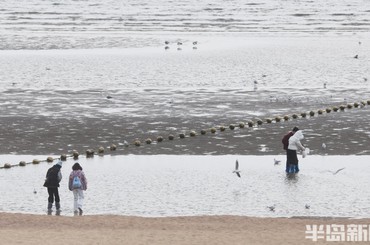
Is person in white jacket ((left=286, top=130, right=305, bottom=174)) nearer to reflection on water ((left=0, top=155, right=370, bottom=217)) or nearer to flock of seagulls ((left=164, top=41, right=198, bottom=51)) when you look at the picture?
reflection on water ((left=0, top=155, right=370, bottom=217))

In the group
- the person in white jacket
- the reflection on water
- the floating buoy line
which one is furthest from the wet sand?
the person in white jacket

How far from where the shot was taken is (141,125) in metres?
46.1

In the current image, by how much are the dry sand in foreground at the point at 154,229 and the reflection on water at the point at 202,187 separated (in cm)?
126

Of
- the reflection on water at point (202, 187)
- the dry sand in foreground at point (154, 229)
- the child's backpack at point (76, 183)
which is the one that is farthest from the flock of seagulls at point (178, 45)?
the dry sand in foreground at point (154, 229)

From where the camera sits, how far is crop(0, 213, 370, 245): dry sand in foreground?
85.4ft

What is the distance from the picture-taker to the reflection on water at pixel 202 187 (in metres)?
30.8

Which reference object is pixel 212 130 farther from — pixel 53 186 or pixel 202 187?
pixel 53 186

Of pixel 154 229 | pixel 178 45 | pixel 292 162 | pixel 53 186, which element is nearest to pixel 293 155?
pixel 292 162

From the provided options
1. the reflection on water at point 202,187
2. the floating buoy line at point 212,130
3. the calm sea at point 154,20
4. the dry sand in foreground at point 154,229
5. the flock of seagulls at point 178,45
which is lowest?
the dry sand in foreground at point 154,229

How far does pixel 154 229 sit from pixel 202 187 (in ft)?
20.8

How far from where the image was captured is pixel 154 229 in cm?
2758

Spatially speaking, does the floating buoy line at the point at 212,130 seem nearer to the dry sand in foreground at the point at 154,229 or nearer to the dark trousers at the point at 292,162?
the dark trousers at the point at 292,162

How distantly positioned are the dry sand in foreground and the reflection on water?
1255mm

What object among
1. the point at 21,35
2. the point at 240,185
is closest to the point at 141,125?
the point at 240,185
